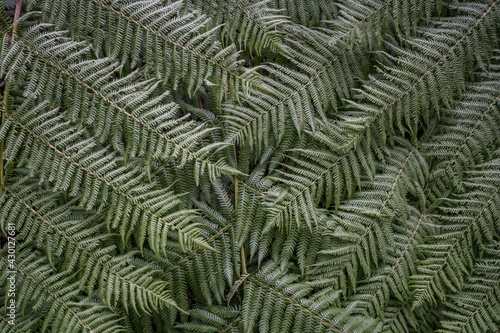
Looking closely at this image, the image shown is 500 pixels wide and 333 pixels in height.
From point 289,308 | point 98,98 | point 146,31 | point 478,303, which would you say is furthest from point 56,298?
point 478,303

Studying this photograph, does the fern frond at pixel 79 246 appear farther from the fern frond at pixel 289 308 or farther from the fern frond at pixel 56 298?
the fern frond at pixel 289 308

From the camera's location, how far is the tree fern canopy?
1425mm

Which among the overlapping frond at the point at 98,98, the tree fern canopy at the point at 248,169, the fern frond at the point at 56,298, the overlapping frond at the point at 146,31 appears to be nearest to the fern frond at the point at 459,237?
the tree fern canopy at the point at 248,169

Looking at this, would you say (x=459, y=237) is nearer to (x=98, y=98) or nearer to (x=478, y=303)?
(x=478, y=303)

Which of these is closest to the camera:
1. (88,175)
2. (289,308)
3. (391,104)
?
(88,175)

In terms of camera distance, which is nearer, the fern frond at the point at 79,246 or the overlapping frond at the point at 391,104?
the fern frond at the point at 79,246

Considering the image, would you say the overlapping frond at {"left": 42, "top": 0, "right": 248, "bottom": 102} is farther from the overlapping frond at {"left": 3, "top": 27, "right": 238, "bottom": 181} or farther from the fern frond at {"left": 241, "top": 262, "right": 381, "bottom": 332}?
the fern frond at {"left": 241, "top": 262, "right": 381, "bottom": 332}

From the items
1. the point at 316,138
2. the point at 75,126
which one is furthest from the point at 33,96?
the point at 316,138

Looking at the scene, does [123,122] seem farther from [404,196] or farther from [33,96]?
[404,196]

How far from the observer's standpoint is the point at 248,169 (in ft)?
5.61

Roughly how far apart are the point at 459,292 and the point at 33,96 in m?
1.92

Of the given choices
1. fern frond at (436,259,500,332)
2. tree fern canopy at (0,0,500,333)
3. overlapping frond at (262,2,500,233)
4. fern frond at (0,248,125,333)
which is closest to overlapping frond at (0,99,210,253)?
tree fern canopy at (0,0,500,333)

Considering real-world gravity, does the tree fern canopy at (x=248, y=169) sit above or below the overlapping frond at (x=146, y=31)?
below

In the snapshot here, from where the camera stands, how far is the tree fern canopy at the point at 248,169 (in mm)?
1425
